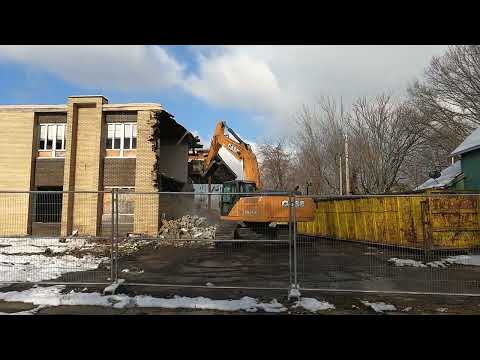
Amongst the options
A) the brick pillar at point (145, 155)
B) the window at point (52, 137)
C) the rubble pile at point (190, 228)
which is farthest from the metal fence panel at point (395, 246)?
the window at point (52, 137)

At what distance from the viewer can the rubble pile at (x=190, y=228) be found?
1748cm

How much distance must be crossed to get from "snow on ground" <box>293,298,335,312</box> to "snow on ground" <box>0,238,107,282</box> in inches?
Answer: 211

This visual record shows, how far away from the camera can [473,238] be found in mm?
13648

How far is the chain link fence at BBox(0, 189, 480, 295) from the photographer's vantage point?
9062 millimetres

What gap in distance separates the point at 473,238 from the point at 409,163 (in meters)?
29.1

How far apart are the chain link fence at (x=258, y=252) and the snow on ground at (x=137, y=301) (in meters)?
0.47

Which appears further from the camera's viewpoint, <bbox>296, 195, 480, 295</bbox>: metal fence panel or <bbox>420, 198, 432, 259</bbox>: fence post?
<bbox>420, 198, 432, 259</bbox>: fence post

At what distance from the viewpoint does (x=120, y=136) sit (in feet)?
83.0

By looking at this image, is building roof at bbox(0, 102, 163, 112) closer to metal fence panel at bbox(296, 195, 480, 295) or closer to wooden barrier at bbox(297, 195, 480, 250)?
metal fence panel at bbox(296, 195, 480, 295)

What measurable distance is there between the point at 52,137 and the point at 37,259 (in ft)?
59.5

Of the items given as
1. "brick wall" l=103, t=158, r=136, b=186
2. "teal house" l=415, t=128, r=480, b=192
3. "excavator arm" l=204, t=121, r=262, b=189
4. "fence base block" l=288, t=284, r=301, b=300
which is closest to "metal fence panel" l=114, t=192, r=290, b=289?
"fence base block" l=288, t=284, r=301, b=300

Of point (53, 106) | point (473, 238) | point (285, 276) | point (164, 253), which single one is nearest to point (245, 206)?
point (164, 253)

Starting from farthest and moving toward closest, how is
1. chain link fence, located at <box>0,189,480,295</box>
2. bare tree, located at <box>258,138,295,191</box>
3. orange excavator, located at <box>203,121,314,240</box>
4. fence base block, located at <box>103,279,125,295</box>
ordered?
1. bare tree, located at <box>258,138,295,191</box>
2. orange excavator, located at <box>203,121,314,240</box>
3. chain link fence, located at <box>0,189,480,295</box>
4. fence base block, located at <box>103,279,125,295</box>

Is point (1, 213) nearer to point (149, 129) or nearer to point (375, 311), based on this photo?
point (149, 129)
